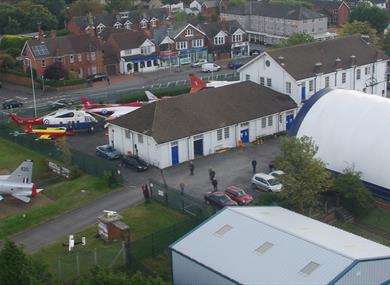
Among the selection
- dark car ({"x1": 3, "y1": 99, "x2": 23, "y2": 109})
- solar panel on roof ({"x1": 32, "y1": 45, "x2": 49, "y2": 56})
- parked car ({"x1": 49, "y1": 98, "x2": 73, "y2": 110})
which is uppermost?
solar panel on roof ({"x1": 32, "y1": 45, "x2": 49, "y2": 56})

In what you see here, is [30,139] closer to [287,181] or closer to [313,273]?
[287,181]

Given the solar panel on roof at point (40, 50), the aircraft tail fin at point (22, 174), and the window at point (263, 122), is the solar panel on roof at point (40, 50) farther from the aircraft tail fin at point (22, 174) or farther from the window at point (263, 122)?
the aircraft tail fin at point (22, 174)

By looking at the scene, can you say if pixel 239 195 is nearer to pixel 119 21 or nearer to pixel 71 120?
pixel 71 120

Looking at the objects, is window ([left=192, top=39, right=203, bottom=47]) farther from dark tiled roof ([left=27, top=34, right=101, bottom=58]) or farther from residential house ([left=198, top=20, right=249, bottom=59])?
dark tiled roof ([left=27, top=34, right=101, bottom=58])

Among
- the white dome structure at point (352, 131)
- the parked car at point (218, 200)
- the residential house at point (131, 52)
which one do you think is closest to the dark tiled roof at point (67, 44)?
the residential house at point (131, 52)

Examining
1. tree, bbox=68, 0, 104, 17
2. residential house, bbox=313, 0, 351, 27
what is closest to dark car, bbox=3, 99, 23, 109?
tree, bbox=68, 0, 104, 17

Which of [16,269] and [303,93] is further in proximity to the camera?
[303,93]

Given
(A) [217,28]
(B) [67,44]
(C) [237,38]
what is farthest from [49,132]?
(C) [237,38]
